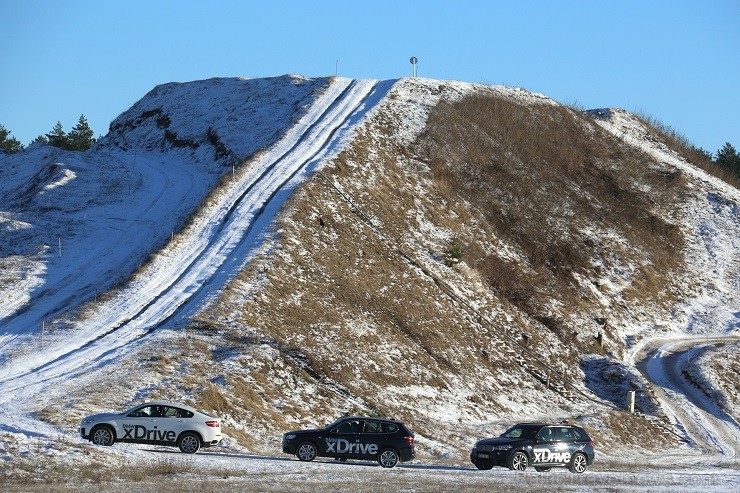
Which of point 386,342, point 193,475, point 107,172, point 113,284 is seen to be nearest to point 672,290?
point 386,342

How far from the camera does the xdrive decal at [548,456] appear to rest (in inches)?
1305

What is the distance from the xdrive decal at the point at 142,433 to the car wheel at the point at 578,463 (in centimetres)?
1294

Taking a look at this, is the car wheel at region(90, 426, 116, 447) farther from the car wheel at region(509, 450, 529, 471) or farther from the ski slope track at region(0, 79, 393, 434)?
the car wheel at region(509, 450, 529, 471)

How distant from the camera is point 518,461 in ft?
108

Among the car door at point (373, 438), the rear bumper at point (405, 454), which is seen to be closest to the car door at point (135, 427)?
the car door at point (373, 438)

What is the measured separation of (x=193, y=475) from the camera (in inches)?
1061

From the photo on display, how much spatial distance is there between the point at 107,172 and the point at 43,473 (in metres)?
56.4

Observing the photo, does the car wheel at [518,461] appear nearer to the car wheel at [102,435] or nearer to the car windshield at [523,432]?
the car windshield at [523,432]

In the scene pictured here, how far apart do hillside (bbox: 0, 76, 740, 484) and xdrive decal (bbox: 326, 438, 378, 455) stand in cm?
343

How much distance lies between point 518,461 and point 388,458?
4176mm

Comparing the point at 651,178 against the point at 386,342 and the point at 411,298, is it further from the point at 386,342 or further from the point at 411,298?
the point at 386,342

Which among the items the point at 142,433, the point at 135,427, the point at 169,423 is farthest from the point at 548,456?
the point at 135,427

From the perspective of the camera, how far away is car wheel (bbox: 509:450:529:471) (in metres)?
32.9

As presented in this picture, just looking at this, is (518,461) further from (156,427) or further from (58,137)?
(58,137)
